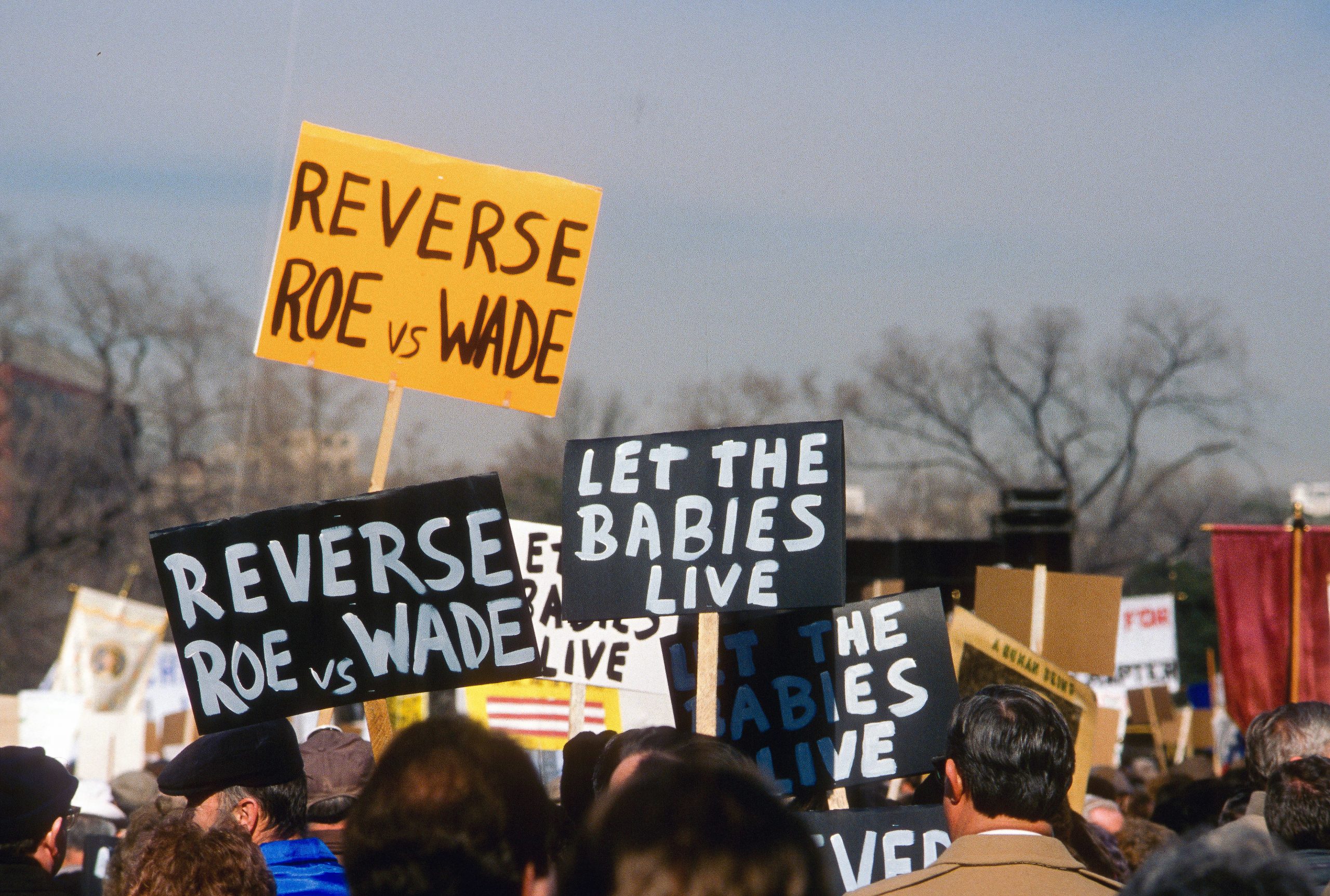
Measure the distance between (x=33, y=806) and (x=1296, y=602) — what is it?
24.3 feet

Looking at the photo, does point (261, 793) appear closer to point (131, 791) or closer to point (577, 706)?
point (577, 706)

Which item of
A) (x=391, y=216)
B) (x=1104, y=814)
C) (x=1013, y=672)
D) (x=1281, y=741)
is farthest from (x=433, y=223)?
(x=1104, y=814)

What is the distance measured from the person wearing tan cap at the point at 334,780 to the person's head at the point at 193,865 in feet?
2.71

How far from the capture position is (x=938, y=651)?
4.27 meters

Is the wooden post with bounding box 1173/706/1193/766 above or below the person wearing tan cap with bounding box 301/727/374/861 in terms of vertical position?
below

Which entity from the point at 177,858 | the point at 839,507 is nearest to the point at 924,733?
the point at 839,507

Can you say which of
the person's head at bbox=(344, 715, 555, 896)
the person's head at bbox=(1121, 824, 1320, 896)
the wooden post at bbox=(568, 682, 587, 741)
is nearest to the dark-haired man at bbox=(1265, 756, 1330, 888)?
the person's head at bbox=(1121, 824, 1320, 896)

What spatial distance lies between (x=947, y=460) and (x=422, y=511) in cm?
3377

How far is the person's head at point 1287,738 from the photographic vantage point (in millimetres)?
3492

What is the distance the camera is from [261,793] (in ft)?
10.5

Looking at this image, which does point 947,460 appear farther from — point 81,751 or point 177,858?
point 177,858

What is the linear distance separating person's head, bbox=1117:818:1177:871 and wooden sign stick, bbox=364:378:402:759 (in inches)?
110

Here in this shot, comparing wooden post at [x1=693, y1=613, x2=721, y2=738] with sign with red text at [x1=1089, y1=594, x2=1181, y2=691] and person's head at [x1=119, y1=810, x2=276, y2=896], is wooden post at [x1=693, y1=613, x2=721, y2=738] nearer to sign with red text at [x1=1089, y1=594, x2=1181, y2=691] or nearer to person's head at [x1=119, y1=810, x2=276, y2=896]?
person's head at [x1=119, y1=810, x2=276, y2=896]

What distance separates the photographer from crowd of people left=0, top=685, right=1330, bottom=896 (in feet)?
4.56
